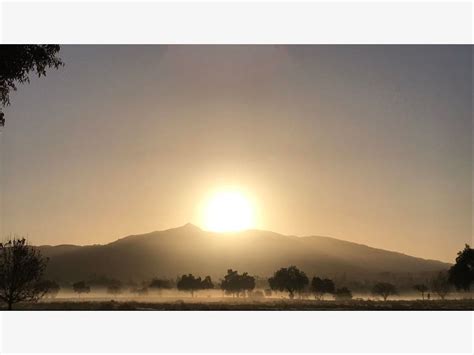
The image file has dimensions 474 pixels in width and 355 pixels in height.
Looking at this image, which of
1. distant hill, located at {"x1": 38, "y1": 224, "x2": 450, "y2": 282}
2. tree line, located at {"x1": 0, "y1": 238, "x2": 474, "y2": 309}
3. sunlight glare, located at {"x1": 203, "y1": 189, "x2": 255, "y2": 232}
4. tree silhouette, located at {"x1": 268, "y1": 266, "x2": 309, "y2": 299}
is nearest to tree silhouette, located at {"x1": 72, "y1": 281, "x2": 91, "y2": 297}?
tree line, located at {"x1": 0, "y1": 238, "x2": 474, "y2": 309}

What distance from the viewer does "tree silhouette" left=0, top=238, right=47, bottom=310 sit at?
1406cm

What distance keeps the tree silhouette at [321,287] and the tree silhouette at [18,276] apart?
6.02m

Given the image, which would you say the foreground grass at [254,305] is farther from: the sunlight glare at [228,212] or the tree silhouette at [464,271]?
the sunlight glare at [228,212]

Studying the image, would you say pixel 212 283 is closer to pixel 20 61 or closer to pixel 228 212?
pixel 228 212

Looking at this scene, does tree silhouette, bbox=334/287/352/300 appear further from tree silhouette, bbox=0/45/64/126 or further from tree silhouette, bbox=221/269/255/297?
tree silhouette, bbox=0/45/64/126

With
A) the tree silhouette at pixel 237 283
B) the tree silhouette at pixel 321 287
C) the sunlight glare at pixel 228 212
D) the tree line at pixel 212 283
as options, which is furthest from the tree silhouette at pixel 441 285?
the sunlight glare at pixel 228 212

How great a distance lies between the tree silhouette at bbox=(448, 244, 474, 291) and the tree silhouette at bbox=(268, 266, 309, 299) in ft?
11.0

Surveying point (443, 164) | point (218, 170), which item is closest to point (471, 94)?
point (443, 164)

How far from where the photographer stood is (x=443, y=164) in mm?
15125

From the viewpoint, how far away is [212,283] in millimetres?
15219

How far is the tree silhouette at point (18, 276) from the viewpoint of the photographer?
554 inches

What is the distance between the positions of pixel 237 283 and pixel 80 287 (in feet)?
11.6

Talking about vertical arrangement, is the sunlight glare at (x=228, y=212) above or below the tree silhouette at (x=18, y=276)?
above

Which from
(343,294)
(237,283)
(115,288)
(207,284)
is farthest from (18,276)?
(343,294)
